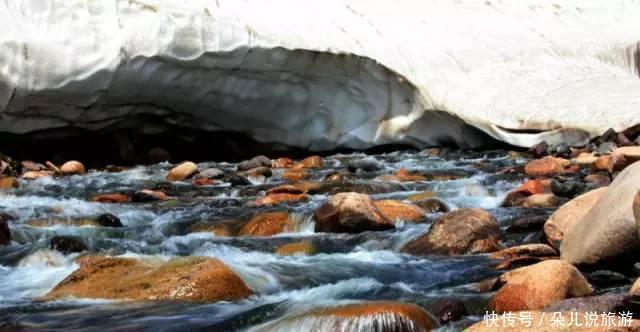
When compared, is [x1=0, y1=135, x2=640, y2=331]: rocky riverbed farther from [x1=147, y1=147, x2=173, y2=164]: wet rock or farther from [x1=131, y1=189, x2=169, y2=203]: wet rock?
[x1=147, y1=147, x2=173, y2=164]: wet rock

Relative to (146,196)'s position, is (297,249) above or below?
below

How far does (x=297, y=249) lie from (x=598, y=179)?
3559 millimetres

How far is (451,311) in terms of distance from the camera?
3.86 meters

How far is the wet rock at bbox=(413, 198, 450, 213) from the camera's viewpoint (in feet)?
23.3

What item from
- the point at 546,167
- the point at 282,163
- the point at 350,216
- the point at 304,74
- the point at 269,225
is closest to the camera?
the point at 350,216

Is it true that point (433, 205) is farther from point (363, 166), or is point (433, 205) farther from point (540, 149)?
point (540, 149)

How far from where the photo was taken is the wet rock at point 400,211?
6593mm

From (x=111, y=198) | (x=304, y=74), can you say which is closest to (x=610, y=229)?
(x=111, y=198)

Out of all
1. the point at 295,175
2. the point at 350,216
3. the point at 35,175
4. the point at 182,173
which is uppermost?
the point at 35,175

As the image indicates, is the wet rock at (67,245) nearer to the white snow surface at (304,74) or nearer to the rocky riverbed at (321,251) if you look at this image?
the rocky riverbed at (321,251)

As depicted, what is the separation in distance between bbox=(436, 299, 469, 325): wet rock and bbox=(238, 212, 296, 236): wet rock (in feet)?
8.77

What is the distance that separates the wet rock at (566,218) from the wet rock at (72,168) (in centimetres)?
706

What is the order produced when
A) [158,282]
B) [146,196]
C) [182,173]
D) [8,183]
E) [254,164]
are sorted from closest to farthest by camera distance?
[158,282], [146,196], [8,183], [182,173], [254,164]

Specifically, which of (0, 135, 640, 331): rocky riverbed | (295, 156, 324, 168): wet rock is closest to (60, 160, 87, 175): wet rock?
(0, 135, 640, 331): rocky riverbed
